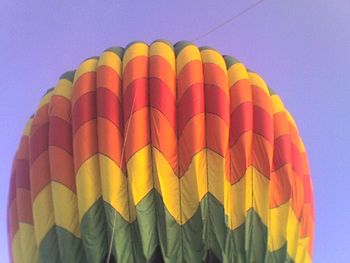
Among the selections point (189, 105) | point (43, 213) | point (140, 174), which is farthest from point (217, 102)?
point (43, 213)

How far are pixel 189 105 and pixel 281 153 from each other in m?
1.12

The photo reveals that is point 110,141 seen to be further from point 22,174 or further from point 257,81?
point 257,81

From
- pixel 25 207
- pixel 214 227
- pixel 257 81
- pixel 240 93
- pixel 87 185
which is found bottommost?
pixel 214 227

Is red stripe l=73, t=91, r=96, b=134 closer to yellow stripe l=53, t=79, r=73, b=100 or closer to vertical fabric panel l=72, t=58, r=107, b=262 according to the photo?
vertical fabric panel l=72, t=58, r=107, b=262

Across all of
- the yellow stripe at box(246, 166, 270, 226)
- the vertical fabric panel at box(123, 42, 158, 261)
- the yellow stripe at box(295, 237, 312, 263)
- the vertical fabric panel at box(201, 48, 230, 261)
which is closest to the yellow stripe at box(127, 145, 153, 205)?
the vertical fabric panel at box(123, 42, 158, 261)

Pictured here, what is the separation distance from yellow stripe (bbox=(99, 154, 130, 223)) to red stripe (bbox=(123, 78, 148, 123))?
1.65 ft

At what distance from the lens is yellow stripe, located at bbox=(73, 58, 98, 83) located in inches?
291

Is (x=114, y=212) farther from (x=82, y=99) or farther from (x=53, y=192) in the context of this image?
(x=82, y=99)

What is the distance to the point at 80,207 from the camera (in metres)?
6.50

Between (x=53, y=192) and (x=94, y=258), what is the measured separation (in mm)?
793

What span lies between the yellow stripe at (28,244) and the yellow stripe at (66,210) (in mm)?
519

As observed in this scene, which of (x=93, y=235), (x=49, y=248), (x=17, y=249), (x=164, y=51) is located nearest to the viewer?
(x=93, y=235)

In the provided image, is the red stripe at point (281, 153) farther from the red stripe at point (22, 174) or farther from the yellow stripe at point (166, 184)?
the red stripe at point (22, 174)

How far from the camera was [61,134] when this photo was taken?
22.6 feet
